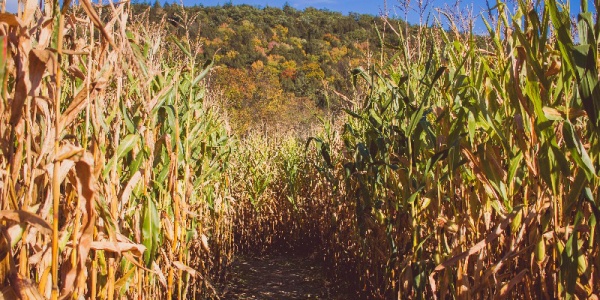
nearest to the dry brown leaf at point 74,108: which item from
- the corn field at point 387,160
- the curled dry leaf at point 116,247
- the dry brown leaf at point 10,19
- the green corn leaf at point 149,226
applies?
the corn field at point 387,160

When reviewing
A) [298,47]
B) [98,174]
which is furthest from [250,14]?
[98,174]

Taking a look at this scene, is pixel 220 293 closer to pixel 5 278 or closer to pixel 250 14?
pixel 5 278

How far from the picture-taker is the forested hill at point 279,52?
58.1 ft

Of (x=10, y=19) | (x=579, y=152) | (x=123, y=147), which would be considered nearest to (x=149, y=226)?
(x=123, y=147)

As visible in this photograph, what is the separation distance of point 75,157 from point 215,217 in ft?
12.7

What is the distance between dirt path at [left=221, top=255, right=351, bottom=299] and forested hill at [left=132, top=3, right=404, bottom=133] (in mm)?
9674

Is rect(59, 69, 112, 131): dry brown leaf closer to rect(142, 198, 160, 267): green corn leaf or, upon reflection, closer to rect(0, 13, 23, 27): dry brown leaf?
rect(0, 13, 23, 27): dry brown leaf

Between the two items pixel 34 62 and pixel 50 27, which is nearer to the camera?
pixel 34 62

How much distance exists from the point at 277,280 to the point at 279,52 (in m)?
34.9

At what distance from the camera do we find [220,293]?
4770 mm

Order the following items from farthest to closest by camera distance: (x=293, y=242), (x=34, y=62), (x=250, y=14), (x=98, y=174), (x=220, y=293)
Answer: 1. (x=250, y=14)
2. (x=293, y=242)
3. (x=220, y=293)
4. (x=98, y=174)
5. (x=34, y=62)

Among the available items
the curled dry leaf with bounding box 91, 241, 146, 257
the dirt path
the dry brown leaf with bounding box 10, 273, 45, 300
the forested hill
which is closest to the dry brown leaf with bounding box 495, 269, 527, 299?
the curled dry leaf with bounding box 91, 241, 146, 257

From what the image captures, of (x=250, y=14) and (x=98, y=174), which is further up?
(x=250, y=14)

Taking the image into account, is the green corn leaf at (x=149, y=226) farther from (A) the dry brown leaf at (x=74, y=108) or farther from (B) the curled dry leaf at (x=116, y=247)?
(A) the dry brown leaf at (x=74, y=108)
